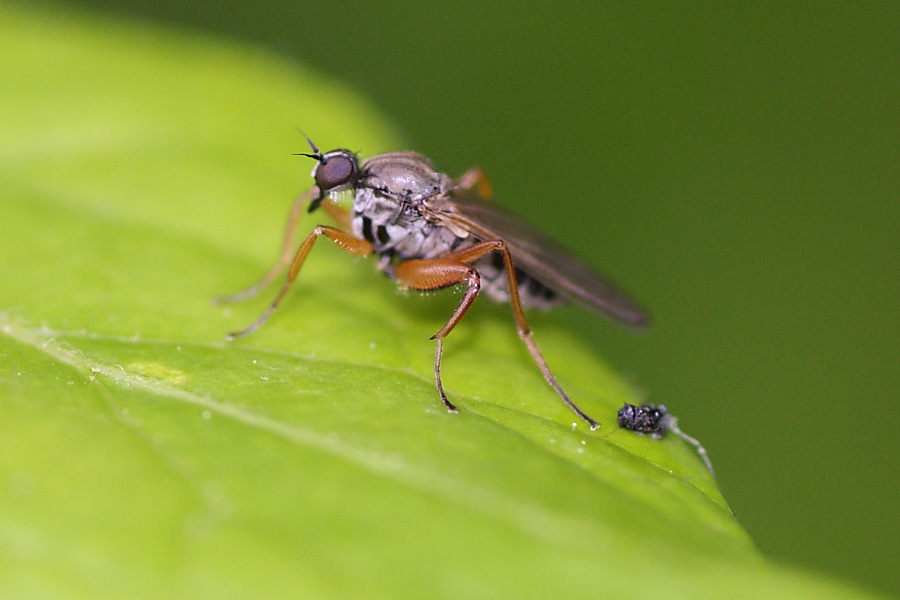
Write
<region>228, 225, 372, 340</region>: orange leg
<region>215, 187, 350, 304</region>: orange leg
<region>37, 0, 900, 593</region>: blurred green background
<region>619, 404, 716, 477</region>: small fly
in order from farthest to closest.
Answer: <region>37, 0, 900, 593</region>: blurred green background
<region>215, 187, 350, 304</region>: orange leg
<region>228, 225, 372, 340</region>: orange leg
<region>619, 404, 716, 477</region>: small fly

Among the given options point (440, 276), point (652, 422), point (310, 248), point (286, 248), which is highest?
point (652, 422)

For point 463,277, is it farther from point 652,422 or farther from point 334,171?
point 652,422

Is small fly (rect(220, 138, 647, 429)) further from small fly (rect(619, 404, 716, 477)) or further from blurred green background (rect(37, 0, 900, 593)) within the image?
blurred green background (rect(37, 0, 900, 593))

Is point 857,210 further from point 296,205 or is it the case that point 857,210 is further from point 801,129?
point 296,205

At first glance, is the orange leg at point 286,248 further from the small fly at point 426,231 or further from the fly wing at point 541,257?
the fly wing at point 541,257

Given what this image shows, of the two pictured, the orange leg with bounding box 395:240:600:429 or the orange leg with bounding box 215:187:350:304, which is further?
the orange leg with bounding box 215:187:350:304

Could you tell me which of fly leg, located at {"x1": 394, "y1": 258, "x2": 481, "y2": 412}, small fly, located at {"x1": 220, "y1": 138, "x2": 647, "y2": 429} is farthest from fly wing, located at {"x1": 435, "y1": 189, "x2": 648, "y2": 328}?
fly leg, located at {"x1": 394, "y1": 258, "x2": 481, "y2": 412}

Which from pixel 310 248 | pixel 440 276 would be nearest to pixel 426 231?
pixel 440 276

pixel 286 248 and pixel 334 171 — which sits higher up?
pixel 334 171
